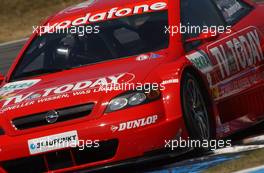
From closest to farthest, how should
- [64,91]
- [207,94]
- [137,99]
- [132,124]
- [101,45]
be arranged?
[132,124]
[137,99]
[64,91]
[207,94]
[101,45]

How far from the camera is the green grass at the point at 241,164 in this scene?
5758mm

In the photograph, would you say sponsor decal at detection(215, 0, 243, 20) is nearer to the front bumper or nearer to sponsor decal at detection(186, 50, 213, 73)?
sponsor decal at detection(186, 50, 213, 73)

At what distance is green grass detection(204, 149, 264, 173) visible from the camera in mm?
5758

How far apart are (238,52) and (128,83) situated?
1.80 m

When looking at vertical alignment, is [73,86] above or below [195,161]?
above

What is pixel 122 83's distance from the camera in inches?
253

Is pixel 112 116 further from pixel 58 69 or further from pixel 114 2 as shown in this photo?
pixel 114 2

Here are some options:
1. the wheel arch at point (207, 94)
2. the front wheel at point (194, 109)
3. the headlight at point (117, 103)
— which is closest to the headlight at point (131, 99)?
the headlight at point (117, 103)

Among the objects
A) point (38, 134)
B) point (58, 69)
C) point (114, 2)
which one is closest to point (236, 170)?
point (38, 134)

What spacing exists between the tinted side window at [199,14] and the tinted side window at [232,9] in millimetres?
132

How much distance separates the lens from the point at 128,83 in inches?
253

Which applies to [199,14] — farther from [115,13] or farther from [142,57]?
[142,57]

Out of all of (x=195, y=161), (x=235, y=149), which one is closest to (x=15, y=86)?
(x=195, y=161)

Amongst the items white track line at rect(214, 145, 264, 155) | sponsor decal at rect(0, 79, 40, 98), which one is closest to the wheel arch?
white track line at rect(214, 145, 264, 155)
